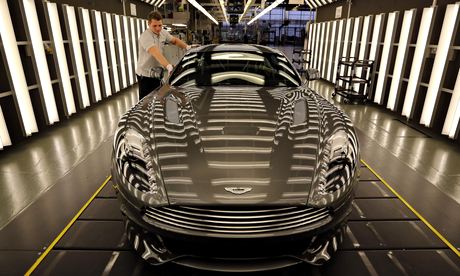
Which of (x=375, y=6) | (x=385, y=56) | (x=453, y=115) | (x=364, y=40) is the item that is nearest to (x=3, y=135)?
(x=453, y=115)

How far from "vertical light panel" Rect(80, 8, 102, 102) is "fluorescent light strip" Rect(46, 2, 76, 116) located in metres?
0.80

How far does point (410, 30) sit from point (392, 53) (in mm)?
598

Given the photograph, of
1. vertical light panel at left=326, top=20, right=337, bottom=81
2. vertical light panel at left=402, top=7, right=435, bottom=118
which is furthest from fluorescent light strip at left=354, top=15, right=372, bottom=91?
vertical light panel at left=326, top=20, right=337, bottom=81

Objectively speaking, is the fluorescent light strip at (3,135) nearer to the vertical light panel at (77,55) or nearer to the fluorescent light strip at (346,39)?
the vertical light panel at (77,55)

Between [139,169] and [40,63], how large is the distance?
338 cm

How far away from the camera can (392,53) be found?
17.4 ft

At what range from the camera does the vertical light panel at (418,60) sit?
427 cm

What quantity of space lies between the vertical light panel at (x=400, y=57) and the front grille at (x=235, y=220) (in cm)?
472

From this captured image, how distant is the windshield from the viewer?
2482 mm

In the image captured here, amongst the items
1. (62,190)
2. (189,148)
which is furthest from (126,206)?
(62,190)

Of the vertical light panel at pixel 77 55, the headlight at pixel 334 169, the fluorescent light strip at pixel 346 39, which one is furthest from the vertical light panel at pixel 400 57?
the vertical light panel at pixel 77 55

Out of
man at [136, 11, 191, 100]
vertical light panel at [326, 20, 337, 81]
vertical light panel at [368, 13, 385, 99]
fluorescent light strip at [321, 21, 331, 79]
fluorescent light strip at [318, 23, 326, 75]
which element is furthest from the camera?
fluorescent light strip at [318, 23, 326, 75]

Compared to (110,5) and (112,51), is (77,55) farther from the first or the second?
(110,5)

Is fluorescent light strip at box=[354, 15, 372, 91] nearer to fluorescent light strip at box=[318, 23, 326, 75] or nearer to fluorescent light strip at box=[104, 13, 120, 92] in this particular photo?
fluorescent light strip at box=[318, 23, 326, 75]
